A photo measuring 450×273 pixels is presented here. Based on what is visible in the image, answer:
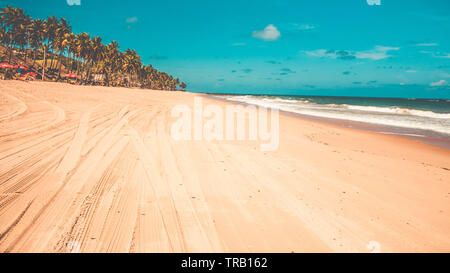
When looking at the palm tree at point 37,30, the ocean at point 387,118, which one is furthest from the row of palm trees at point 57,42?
the ocean at point 387,118

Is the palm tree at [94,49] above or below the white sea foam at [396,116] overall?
above

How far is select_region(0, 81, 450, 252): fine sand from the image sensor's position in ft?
7.77

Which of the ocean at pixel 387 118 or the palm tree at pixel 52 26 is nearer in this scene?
the ocean at pixel 387 118

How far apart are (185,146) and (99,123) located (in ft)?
12.6

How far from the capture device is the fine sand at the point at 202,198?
7.77ft

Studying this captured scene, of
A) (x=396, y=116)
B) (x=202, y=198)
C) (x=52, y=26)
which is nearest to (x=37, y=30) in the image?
(x=52, y=26)

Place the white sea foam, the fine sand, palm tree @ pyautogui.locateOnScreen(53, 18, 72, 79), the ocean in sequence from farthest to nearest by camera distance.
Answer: palm tree @ pyautogui.locateOnScreen(53, 18, 72, 79)
the white sea foam
the ocean
the fine sand

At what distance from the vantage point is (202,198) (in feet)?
10.9

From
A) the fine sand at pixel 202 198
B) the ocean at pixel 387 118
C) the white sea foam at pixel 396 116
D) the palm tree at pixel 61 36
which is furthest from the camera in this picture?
the palm tree at pixel 61 36

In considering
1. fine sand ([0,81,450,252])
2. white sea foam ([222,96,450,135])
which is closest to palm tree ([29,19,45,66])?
white sea foam ([222,96,450,135])

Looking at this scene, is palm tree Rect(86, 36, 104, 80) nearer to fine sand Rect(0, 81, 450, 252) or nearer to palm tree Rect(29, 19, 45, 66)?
palm tree Rect(29, 19, 45, 66)

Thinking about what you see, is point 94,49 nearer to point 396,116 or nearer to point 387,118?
point 387,118

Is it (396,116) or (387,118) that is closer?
(387,118)

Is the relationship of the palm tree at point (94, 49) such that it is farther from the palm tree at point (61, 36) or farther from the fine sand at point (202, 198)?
the fine sand at point (202, 198)
